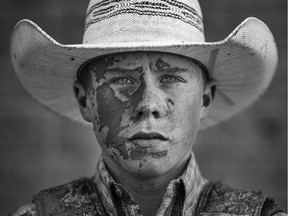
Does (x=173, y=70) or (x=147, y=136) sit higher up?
(x=173, y=70)

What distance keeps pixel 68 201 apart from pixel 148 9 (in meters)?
0.71

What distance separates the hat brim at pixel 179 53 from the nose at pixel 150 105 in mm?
138

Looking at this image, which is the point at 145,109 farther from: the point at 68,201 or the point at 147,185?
the point at 68,201

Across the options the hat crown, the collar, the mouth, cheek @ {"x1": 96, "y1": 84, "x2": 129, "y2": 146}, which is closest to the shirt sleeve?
the collar

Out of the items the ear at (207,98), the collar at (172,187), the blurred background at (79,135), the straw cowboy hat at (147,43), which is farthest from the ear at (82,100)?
the blurred background at (79,135)

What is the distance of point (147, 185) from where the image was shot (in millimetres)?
3152

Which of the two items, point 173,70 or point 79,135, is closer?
point 173,70

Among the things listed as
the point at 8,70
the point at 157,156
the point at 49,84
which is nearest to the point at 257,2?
the point at 8,70

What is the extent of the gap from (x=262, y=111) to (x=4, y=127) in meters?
1.49

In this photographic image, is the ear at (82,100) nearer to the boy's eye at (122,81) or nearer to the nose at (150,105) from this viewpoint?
the boy's eye at (122,81)

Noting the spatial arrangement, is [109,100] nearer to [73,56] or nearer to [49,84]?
[73,56]

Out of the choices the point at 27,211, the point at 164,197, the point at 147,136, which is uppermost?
the point at 147,136

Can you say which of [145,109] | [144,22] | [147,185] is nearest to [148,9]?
[144,22]

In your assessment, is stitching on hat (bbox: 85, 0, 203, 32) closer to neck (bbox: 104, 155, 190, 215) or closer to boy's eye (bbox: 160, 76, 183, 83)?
boy's eye (bbox: 160, 76, 183, 83)
